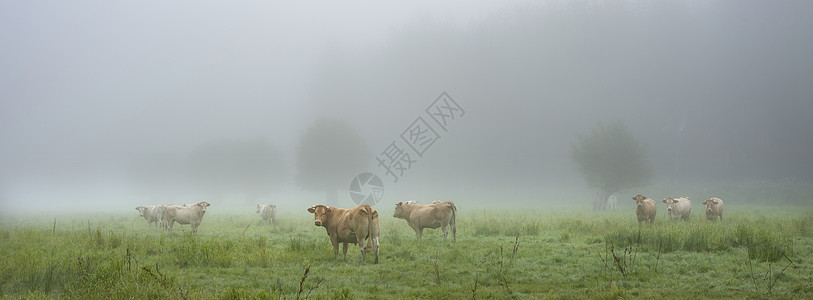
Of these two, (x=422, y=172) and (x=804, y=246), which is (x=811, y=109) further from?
(x=804, y=246)

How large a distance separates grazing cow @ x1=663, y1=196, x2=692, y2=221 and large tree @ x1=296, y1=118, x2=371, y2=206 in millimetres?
46800

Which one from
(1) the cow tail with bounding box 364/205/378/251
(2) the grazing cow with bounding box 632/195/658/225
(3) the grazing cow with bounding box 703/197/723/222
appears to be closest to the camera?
(1) the cow tail with bounding box 364/205/378/251

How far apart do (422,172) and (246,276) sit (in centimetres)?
10698

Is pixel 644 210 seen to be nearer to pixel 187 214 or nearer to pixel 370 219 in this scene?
pixel 370 219

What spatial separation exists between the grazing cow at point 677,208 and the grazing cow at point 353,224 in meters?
19.4

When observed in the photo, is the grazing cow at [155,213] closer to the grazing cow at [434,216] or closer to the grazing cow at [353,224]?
the grazing cow at [434,216]

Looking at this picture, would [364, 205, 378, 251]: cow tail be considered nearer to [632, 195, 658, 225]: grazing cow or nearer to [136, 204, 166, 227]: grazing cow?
[632, 195, 658, 225]: grazing cow

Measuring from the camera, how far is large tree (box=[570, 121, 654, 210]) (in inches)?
2041

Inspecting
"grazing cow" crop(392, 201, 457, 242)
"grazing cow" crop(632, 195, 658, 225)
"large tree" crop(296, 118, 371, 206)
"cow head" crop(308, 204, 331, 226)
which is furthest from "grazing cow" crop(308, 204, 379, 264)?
"large tree" crop(296, 118, 371, 206)

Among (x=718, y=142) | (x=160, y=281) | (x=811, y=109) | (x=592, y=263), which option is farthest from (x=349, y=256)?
(x=811, y=109)

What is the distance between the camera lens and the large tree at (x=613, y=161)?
5184 centimetres

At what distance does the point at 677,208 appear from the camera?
976 inches

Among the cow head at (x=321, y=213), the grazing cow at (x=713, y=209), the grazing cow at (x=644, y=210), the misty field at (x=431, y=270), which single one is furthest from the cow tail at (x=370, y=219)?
the grazing cow at (x=713, y=209)

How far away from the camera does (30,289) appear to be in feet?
28.6
